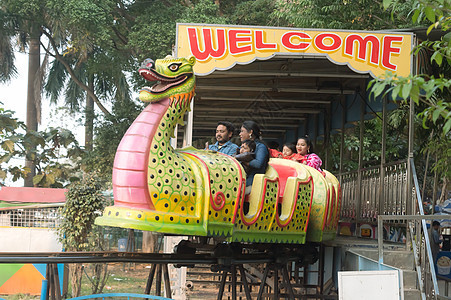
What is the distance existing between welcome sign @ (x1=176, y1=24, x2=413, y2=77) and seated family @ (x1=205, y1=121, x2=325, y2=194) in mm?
847

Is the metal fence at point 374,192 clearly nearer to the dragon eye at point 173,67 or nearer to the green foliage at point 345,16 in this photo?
the dragon eye at point 173,67

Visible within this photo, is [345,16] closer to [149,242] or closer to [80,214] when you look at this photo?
[80,214]

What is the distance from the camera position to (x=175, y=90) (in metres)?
6.54

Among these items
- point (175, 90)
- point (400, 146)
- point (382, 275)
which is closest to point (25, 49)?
point (400, 146)

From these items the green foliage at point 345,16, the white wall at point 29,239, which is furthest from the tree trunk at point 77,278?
the green foliage at point 345,16

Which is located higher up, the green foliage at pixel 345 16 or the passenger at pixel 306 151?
the green foliage at pixel 345 16

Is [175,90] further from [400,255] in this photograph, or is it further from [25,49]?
[25,49]

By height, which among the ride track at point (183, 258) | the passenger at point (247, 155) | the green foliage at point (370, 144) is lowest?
the ride track at point (183, 258)

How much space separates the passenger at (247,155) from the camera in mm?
7019

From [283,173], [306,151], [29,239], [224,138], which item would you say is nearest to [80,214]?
[29,239]

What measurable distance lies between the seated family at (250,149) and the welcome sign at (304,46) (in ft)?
2.78

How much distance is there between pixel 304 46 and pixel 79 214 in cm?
747

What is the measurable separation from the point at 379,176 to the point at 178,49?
4.43 meters

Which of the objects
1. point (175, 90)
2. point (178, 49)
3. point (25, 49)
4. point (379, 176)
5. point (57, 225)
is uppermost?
point (25, 49)
